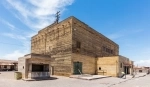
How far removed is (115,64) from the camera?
29.8 metres

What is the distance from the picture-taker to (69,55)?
87.4 feet

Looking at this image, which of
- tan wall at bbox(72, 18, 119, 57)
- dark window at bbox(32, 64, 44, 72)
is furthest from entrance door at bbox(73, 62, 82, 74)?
dark window at bbox(32, 64, 44, 72)

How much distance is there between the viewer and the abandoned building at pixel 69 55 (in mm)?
22812

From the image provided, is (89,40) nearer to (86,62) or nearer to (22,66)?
(86,62)

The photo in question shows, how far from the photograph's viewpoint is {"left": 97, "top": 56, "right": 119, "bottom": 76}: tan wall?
29703 mm

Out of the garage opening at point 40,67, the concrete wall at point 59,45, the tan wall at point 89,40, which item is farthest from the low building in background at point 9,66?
the garage opening at point 40,67

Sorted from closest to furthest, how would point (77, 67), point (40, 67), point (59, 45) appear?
point (40, 67) → point (77, 67) → point (59, 45)

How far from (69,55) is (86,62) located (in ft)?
16.6

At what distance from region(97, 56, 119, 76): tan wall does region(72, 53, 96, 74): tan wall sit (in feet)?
4.13

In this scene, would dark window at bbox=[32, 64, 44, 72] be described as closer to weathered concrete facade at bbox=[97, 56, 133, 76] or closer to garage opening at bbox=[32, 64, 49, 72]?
garage opening at bbox=[32, 64, 49, 72]

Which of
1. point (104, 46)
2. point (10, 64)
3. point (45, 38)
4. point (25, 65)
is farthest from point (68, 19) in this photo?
point (10, 64)

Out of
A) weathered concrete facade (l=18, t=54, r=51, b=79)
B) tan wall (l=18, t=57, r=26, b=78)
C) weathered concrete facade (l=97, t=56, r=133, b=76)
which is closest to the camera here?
weathered concrete facade (l=18, t=54, r=51, b=79)

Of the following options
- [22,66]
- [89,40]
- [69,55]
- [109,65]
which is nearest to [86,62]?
[109,65]

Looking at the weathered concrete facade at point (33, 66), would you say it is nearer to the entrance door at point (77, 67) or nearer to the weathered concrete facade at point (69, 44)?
the weathered concrete facade at point (69, 44)
